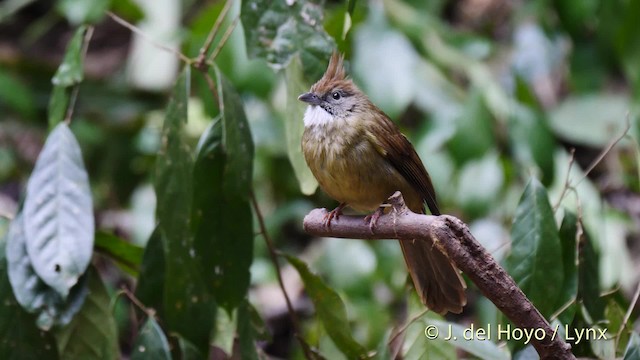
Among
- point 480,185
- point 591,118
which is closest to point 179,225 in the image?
point 480,185

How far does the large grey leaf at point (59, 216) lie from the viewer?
2918 mm

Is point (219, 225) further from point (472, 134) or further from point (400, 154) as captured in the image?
point (472, 134)

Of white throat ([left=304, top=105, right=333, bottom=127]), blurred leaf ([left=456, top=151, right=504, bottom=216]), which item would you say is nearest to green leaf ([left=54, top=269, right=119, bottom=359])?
white throat ([left=304, top=105, right=333, bottom=127])

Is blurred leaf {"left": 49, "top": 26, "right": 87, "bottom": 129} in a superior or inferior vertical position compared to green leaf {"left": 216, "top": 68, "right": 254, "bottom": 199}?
inferior

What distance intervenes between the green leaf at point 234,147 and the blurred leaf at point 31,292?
0.63 meters

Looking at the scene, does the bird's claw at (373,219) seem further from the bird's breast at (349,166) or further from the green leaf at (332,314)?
the green leaf at (332,314)

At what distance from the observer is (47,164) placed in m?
3.10

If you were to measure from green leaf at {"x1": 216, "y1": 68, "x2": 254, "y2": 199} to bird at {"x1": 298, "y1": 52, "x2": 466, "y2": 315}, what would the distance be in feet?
0.69

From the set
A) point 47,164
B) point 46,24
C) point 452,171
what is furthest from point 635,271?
point 46,24

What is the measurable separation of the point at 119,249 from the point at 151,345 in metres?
0.56

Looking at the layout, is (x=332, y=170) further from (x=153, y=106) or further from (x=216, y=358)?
(x=153, y=106)

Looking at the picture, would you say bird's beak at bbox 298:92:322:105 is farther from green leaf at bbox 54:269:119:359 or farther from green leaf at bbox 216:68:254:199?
green leaf at bbox 54:269:119:359

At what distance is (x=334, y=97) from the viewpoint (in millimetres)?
3305

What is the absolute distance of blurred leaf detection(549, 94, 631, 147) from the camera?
248 inches
